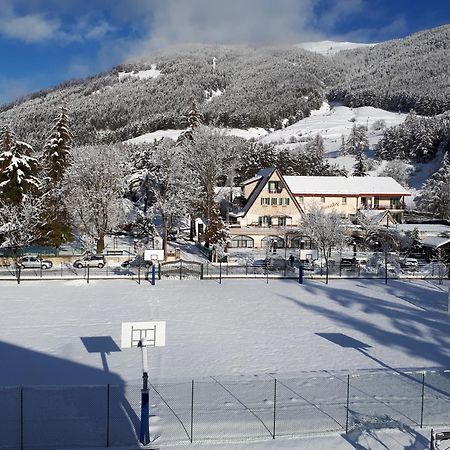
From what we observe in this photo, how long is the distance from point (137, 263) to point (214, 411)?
29.2 metres

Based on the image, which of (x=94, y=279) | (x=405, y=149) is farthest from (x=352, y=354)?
(x=405, y=149)

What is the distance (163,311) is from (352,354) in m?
10.7

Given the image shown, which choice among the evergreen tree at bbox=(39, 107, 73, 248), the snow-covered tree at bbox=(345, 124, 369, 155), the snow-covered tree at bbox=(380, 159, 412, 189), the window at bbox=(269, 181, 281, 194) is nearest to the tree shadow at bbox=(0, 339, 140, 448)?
the evergreen tree at bbox=(39, 107, 73, 248)

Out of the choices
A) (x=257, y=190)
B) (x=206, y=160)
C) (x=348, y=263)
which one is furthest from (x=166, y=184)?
(x=348, y=263)

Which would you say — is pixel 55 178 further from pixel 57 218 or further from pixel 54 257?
pixel 54 257

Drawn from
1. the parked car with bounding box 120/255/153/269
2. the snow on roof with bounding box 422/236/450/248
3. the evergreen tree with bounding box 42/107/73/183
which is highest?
the evergreen tree with bounding box 42/107/73/183

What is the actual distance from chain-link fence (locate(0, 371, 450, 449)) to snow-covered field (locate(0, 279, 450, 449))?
6cm

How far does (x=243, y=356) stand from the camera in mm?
20219

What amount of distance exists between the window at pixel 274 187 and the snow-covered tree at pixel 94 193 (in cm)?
1660

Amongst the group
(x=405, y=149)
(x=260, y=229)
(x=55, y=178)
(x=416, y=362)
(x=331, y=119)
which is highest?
(x=331, y=119)

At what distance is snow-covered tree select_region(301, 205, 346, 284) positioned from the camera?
1903 inches

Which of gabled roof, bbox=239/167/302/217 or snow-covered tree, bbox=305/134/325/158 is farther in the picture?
snow-covered tree, bbox=305/134/325/158

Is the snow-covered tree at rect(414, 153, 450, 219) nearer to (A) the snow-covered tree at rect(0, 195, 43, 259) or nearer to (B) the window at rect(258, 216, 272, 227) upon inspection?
(B) the window at rect(258, 216, 272, 227)

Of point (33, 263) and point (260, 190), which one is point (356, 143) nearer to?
point (260, 190)
